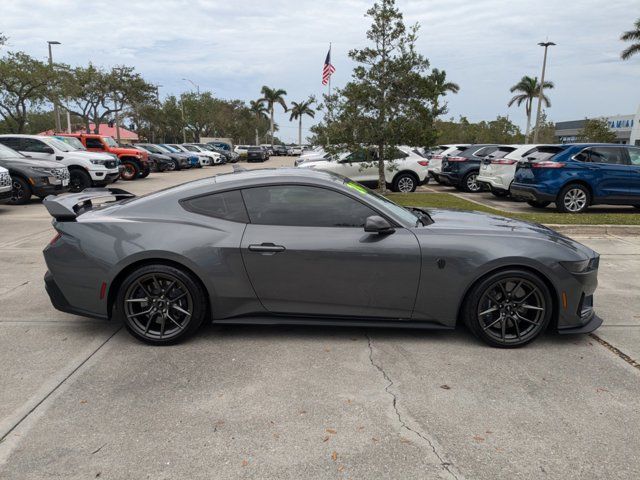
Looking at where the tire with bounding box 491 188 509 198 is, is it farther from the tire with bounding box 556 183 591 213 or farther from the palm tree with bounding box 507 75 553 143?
the palm tree with bounding box 507 75 553 143

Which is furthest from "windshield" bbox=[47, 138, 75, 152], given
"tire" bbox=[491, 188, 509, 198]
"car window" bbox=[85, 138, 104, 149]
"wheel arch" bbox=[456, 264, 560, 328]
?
"wheel arch" bbox=[456, 264, 560, 328]

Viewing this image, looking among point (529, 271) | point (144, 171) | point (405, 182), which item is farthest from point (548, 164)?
point (144, 171)

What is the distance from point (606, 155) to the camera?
10570mm

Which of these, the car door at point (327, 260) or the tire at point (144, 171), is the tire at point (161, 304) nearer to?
the car door at point (327, 260)

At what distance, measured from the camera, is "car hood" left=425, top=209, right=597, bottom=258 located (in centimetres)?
399

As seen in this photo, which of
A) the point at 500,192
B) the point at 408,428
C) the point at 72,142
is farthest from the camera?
the point at 72,142

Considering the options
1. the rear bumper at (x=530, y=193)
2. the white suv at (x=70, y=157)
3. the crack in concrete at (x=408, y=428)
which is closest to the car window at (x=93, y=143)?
the white suv at (x=70, y=157)

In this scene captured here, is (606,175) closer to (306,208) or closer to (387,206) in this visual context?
(387,206)

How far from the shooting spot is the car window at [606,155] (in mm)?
10516

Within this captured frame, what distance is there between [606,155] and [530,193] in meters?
1.76

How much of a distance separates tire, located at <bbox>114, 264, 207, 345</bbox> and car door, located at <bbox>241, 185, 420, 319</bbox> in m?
0.51

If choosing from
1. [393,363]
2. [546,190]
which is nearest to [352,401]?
[393,363]

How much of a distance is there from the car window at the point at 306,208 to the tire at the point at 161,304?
764mm

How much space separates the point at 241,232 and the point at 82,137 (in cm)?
1919
